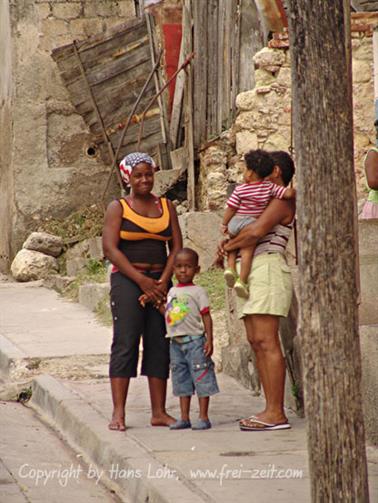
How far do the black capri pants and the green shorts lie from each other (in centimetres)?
58

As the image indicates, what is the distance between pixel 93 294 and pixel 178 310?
18.8 feet

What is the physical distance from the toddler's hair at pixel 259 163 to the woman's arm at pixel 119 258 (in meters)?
0.87

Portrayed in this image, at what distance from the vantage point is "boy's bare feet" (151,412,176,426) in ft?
23.1

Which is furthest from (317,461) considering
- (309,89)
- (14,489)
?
(14,489)

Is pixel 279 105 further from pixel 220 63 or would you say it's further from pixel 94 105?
pixel 94 105

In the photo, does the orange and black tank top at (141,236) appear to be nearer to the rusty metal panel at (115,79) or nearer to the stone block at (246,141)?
the stone block at (246,141)

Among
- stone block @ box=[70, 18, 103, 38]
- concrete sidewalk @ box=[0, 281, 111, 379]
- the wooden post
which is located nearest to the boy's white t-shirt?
concrete sidewalk @ box=[0, 281, 111, 379]

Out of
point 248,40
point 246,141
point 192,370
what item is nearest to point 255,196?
point 192,370

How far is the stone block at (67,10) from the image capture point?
17.0 meters

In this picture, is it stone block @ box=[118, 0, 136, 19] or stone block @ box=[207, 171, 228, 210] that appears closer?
stone block @ box=[207, 171, 228, 210]

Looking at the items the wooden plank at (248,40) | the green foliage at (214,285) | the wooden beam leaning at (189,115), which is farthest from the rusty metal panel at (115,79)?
the green foliage at (214,285)

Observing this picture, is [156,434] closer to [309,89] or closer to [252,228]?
[252,228]

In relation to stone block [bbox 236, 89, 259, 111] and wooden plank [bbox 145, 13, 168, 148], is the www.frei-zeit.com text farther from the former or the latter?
wooden plank [bbox 145, 13, 168, 148]

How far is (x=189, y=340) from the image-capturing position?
6.88 meters
